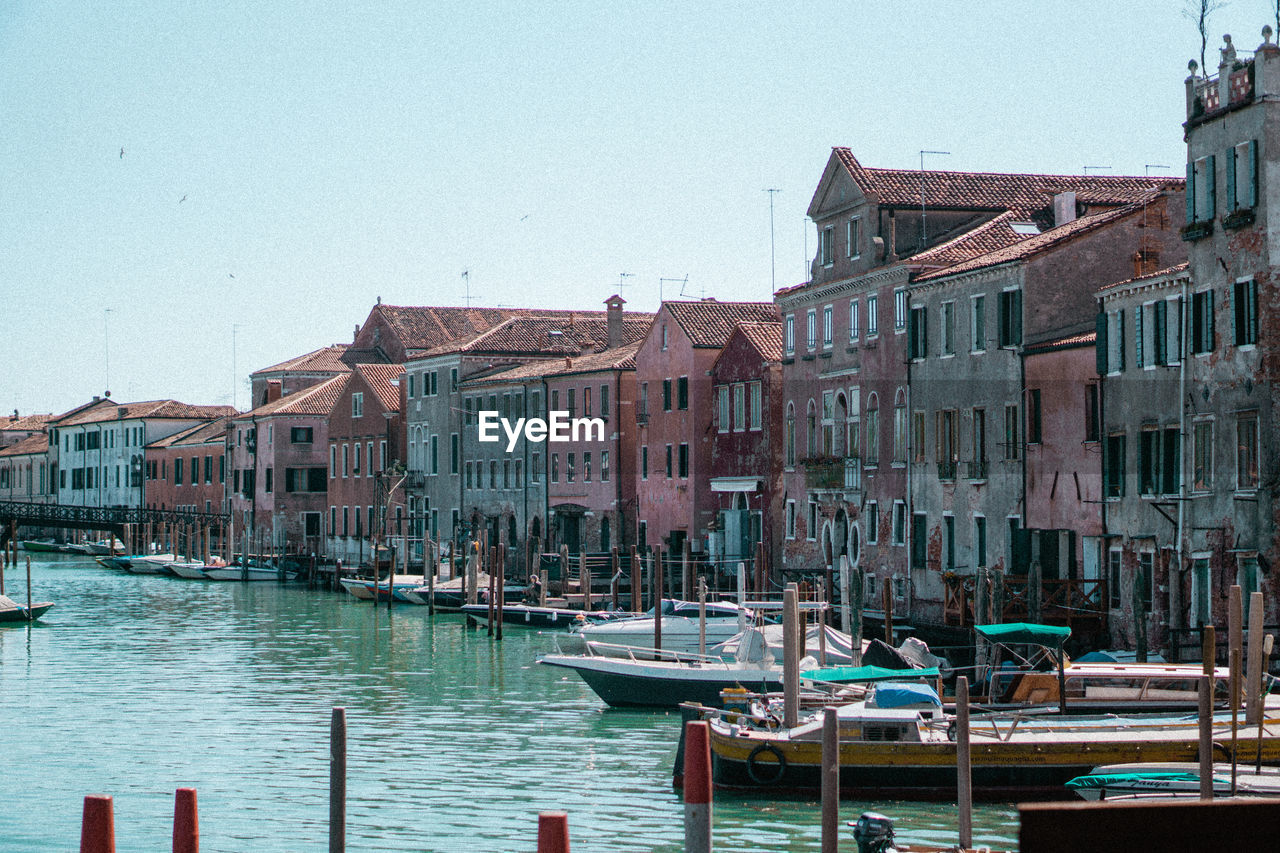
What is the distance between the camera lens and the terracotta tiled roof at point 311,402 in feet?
251

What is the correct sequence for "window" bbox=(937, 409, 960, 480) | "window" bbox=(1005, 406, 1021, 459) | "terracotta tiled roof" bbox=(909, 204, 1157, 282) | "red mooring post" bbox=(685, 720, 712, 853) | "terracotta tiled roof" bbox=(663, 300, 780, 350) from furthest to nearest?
"terracotta tiled roof" bbox=(663, 300, 780, 350) < "window" bbox=(937, 409, 960, 480) < "window" bbox=(1005, 406, 1021, 459) < "terracotta tiled roof" bbox=(909, 204, 1157, 282) < "red mooring post" bbox=(685, 720, 712, 853)

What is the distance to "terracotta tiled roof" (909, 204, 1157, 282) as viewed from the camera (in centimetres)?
3356

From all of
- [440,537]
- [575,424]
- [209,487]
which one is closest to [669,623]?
[575,424]

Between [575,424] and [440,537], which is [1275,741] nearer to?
[575,424]

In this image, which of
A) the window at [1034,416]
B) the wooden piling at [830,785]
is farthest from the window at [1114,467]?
the wooden piling at [830,785]

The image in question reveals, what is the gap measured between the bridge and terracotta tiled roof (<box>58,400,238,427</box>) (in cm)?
744

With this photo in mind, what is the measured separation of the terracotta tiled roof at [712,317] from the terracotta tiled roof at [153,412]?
2043 inches

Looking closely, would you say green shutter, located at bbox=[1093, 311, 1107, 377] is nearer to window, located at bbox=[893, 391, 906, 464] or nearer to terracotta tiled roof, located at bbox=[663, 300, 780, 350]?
window, located at bbox=[893, 391, 906, 464]

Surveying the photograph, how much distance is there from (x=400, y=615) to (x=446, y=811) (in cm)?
3365

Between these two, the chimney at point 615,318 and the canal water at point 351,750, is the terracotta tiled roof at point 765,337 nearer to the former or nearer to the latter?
the canal water at point 351,750

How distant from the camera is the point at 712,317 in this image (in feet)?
168

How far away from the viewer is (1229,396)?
26.5m

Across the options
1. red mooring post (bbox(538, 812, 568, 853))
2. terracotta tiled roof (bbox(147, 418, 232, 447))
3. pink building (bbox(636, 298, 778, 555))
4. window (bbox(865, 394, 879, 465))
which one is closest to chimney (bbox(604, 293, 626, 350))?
pink building (bbox(636, 298, 778, 555))

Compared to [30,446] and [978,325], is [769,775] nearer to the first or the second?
[978,325]
